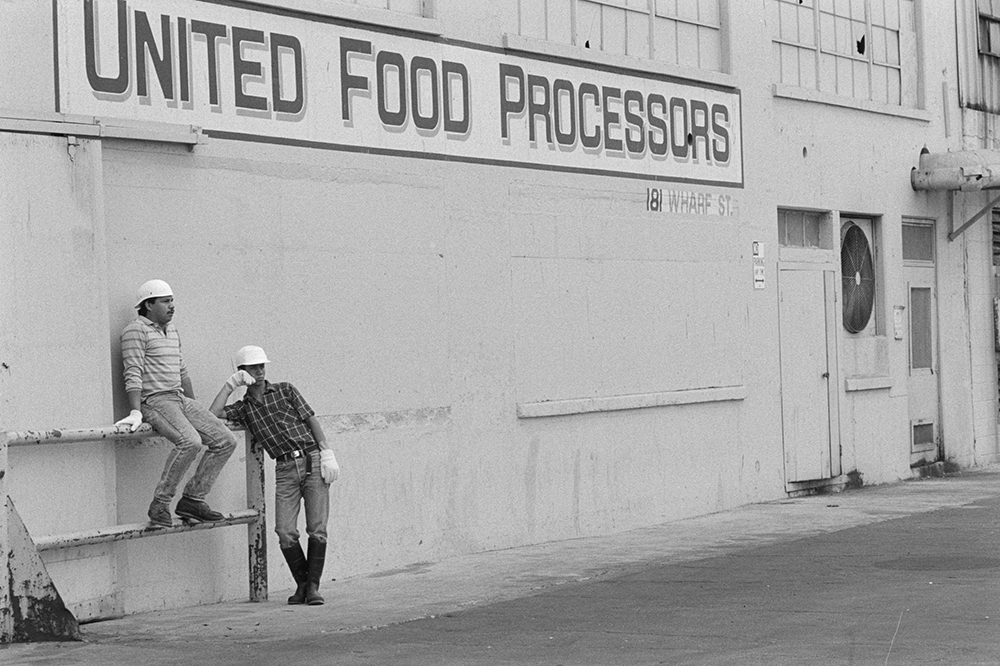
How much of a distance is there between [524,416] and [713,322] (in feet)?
10.4

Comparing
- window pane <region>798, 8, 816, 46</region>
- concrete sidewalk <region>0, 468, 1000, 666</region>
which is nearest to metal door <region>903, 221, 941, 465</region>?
window pane <region>798, 8, 816, 46</region>

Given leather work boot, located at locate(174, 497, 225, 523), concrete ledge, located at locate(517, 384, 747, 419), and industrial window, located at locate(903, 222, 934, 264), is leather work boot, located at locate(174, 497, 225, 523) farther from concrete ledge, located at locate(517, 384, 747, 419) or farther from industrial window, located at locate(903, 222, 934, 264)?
industrial window, located at locate(903, 222, 934, 264)

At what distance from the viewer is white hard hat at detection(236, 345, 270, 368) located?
10805mm

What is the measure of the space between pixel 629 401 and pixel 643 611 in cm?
483

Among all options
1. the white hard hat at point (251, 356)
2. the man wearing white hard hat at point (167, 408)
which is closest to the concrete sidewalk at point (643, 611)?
the man wearing white hard hat at point (167, 408)

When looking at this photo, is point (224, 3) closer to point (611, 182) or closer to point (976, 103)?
Answer: point (611, 182)

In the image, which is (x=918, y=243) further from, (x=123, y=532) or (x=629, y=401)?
(x=123, y=532)

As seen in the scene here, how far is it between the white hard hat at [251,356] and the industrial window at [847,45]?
866 centimetres

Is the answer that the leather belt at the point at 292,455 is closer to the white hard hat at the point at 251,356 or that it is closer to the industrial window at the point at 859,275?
the white hard hat at the point at 251,356

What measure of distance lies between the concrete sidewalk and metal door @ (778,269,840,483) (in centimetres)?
289

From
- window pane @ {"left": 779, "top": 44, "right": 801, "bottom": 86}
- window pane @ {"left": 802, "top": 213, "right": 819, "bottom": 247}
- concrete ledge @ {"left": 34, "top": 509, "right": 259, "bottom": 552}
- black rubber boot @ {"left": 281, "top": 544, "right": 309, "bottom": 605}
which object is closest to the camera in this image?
concrete ledge @ {"left": 34, "top": 509, "right": 259, "bottom": 552}

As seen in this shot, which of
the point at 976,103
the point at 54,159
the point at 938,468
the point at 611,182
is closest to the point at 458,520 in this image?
the point at 611,182

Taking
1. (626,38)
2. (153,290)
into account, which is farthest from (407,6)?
(153,290)

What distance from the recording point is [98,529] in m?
9.81
